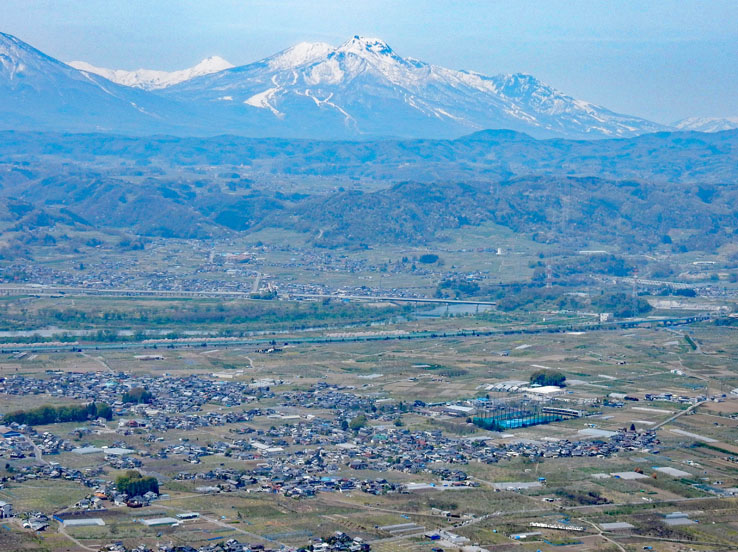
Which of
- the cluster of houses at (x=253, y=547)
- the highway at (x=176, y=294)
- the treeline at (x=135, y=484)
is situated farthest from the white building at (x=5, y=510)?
the highway at (x=176, y=294)

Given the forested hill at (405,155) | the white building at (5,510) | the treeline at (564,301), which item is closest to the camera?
the white building at (5,510)

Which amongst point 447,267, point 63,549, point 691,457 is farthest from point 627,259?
point 63,549

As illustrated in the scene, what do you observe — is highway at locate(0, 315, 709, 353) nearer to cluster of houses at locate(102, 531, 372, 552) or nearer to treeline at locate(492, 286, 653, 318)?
treeline at locate(492, 286, 653, 318)

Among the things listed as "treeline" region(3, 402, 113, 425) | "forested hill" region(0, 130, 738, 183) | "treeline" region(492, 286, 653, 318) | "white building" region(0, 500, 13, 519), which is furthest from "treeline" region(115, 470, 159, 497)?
"forested hill" region(0, 130, 738, 183)

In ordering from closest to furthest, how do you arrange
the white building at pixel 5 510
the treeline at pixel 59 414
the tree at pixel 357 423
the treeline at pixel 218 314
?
the white building at pixel 5 510
the tree at pixel 357 423
the treeline at pixel 59 414
the treeline at pixel 218 314

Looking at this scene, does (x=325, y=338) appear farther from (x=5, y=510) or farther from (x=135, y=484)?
(x=5, y=510)

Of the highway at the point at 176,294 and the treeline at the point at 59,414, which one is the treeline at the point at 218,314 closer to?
the highway at the point at 176,294

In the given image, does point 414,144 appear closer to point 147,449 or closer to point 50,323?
point 50,323

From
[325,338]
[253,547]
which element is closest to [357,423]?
[253,547]
